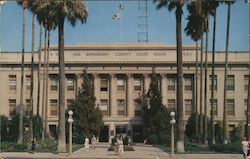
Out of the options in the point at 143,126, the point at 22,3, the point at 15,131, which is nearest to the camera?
the point at 22,3

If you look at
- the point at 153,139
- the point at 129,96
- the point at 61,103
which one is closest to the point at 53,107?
the point at 129,96

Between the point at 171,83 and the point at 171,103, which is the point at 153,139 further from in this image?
the point at 171,83

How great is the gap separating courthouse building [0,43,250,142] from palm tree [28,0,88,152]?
33597 millimetres

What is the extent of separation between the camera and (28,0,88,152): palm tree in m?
41.0

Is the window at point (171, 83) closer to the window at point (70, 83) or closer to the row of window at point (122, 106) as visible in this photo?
the row of window at point (122, 106)

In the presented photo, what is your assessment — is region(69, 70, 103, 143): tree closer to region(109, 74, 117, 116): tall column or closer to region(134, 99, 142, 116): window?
region(109, 74, 117, 116): tall column

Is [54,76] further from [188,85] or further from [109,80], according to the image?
[188,85]

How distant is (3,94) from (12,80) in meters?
2.63

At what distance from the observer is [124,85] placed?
7719 cm

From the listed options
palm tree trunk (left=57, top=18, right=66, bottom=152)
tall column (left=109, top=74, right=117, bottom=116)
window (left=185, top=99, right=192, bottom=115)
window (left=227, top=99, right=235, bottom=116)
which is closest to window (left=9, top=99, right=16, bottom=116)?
tall column (left=109, top=74, right=117, bottom=116)

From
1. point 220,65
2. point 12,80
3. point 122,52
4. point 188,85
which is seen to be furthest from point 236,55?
point 12,80

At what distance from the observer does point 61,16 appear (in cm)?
4178

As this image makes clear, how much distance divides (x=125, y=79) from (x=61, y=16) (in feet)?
119

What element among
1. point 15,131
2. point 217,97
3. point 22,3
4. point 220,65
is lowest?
point 15,131
